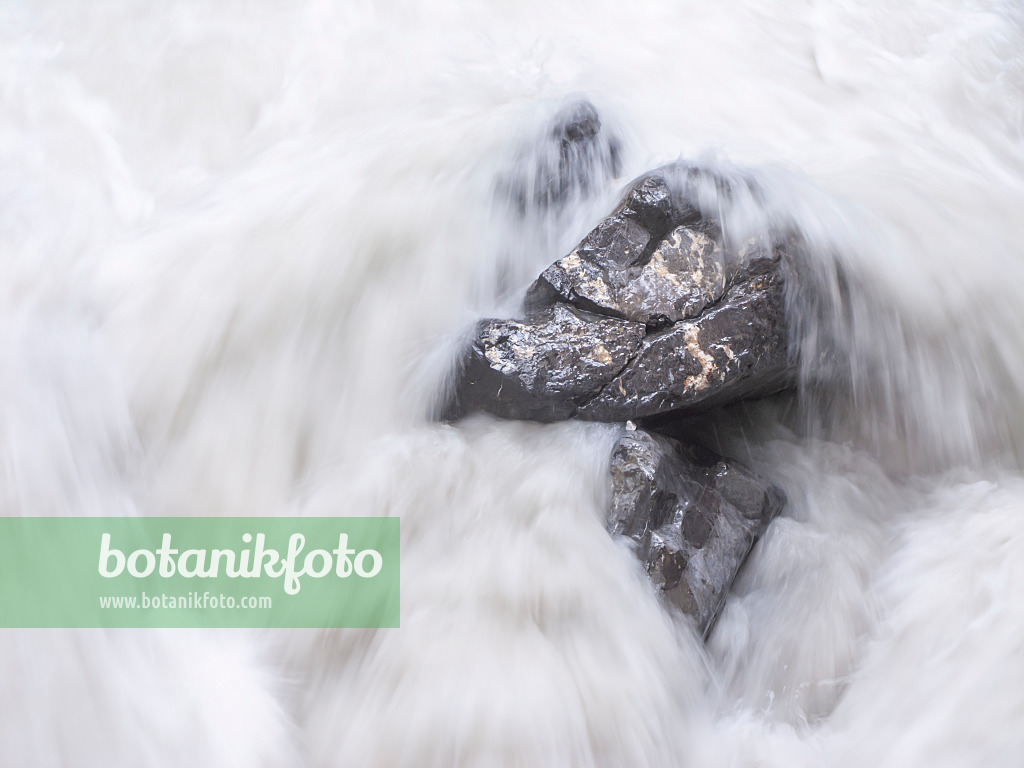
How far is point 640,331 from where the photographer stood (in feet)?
7.52

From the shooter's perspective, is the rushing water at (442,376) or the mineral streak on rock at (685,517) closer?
the rushing water at (442,376)

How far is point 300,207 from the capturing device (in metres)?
2.94

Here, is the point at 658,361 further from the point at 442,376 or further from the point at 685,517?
the point at 442,376

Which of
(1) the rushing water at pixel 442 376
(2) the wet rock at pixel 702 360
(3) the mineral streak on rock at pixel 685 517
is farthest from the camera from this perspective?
(2) the wet rock at pixel 702 360

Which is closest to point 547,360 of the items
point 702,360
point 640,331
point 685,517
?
point 640,331

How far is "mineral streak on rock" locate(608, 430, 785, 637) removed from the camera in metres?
2.08

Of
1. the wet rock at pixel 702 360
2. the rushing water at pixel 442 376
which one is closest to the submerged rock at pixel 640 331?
the wet rock at pixel 702 360

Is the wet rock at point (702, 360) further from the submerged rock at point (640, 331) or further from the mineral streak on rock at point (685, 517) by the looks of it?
the mineral streak on rock at point (685, 517)

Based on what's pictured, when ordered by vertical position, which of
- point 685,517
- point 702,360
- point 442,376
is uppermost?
point 442,376

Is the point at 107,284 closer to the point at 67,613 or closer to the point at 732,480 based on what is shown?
the point at 67,613

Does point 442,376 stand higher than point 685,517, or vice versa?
point 442,376

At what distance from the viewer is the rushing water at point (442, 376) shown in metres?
1.84

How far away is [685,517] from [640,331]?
0.57 metres

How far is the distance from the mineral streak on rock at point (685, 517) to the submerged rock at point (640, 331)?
158 mm
